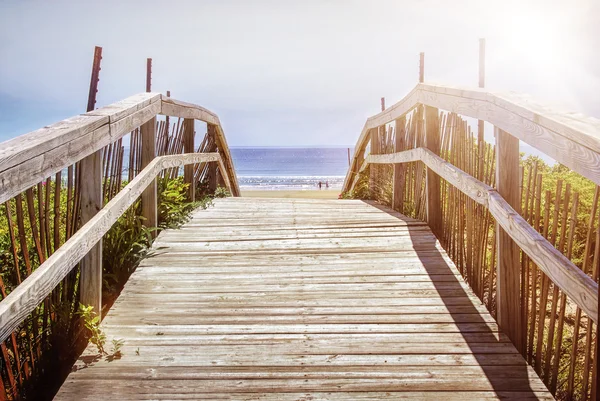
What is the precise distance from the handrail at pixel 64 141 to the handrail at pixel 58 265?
38cm

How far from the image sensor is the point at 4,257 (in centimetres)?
487

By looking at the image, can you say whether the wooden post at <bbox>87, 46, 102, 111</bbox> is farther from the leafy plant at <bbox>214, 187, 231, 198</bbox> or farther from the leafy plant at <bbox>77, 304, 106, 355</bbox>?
the leafy plant at <bbox>214, 187, 231, 198</bbox>

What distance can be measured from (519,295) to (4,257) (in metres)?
4.45

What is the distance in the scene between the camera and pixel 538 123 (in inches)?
85.9

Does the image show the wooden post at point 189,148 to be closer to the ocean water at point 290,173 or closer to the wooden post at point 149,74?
the wooden post at point 149,74

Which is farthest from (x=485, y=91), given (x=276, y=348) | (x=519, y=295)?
(x=276, y=348)

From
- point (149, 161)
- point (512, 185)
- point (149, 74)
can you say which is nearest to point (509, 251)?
point (512, 185)

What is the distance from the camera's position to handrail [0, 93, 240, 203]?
1845mm

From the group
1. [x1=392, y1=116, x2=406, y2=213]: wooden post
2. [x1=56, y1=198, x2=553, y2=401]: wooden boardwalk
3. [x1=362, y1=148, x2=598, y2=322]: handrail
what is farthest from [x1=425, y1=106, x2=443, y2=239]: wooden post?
[x1=392, y1=116, x2=406, y2=213]: wooden post

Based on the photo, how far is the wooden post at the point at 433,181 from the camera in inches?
179

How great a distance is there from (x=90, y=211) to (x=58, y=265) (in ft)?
2.22

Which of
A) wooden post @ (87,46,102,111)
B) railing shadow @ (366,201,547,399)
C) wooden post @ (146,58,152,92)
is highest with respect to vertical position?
wooden post @ (146,58,152,92)

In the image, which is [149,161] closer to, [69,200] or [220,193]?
[69,200]

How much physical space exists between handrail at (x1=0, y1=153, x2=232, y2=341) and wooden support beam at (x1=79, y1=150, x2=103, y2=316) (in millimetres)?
75
